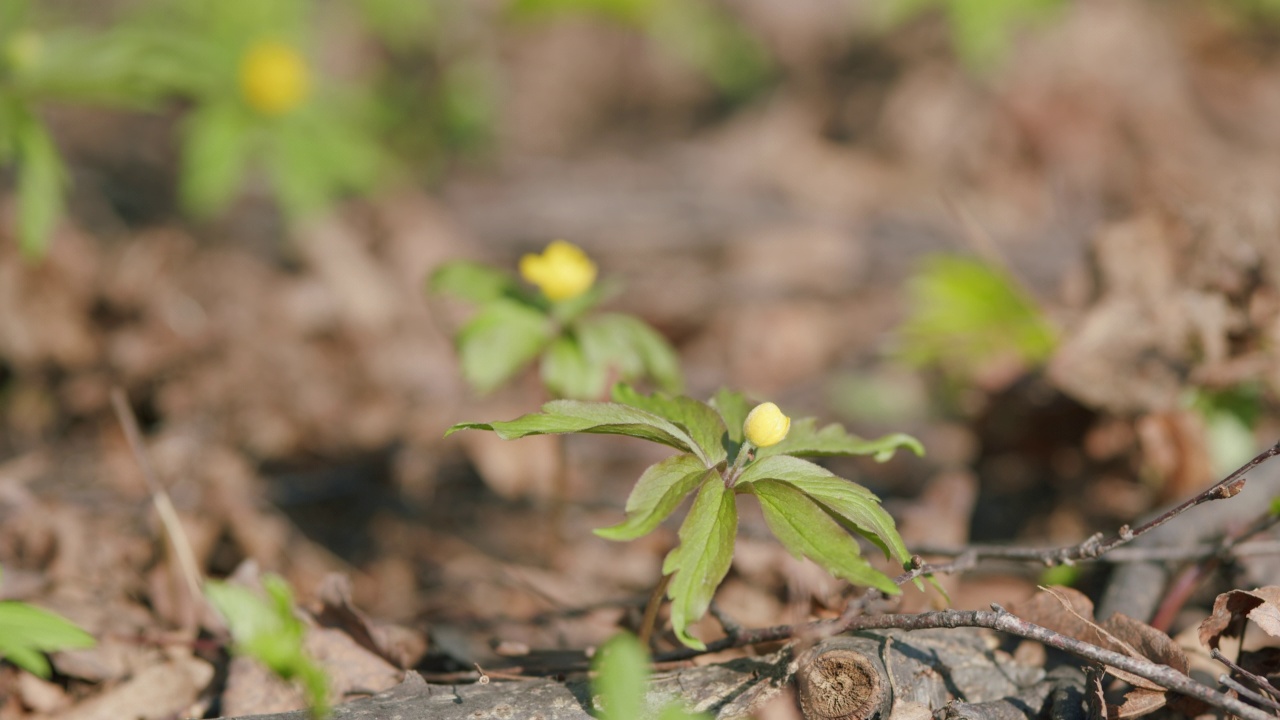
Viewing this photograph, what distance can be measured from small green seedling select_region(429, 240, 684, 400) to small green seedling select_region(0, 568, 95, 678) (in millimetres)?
970

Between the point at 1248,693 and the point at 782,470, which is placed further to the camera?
the point at 782,470

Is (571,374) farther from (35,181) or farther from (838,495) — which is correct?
(35,181)

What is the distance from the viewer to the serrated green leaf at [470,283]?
240cm

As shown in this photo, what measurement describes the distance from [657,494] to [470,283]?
1122 millimetres

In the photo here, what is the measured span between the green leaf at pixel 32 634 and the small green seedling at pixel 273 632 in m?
0.23

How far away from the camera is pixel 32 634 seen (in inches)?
60.8

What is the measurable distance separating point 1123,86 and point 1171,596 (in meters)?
4.23

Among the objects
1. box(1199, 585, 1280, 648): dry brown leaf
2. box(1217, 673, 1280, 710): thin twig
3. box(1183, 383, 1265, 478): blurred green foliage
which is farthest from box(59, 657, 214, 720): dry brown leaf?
box(1183, 383, 1265, 478): blurred green foliage

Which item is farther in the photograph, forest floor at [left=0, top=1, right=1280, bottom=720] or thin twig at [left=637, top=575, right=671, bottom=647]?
forest floor at [left=0, top=1, right=1280, bottom=720]

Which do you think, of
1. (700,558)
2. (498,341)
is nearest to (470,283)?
(498,341)

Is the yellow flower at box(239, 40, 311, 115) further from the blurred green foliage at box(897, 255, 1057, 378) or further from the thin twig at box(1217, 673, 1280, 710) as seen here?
the thin twig at box(1217, 673, 1280, 710)

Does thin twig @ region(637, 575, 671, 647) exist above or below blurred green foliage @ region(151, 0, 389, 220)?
below

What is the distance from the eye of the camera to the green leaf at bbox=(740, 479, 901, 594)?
138cm

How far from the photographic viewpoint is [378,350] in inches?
152
